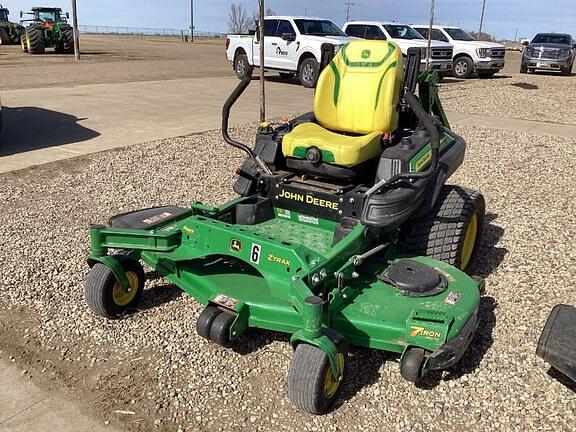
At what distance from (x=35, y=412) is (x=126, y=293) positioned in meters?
0.99

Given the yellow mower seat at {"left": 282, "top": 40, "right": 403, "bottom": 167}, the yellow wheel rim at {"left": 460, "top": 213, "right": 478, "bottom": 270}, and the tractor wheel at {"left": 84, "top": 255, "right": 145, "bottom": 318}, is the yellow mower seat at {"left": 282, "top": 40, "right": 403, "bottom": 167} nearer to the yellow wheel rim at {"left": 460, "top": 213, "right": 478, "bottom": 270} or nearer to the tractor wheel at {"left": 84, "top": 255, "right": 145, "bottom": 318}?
the yellow wheel rim at {"left": 460, "top": 213, "right": 478, "bottom": 270}

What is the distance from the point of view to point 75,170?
21.8 ft

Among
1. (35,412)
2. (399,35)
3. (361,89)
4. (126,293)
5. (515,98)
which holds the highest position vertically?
→ (399,35)

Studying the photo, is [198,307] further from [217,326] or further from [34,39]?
[34,39]

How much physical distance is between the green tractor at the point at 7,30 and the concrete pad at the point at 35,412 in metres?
30.3

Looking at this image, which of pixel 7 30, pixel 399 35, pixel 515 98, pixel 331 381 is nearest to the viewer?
pixel 331 381

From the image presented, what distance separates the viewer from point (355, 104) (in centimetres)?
410

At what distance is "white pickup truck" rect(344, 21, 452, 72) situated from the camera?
1623 centimetres

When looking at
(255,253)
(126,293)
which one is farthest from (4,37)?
(255,253)

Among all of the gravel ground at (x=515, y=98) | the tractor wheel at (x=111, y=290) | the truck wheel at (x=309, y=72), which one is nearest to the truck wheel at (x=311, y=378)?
the tractor wheel at (x=111, y=290)

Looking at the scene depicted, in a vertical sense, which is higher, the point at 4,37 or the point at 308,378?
the point at 4,37

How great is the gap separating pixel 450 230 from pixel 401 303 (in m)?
0.98

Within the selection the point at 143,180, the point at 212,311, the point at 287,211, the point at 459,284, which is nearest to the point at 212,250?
the point at 212,311

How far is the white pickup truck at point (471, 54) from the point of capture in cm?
1781
